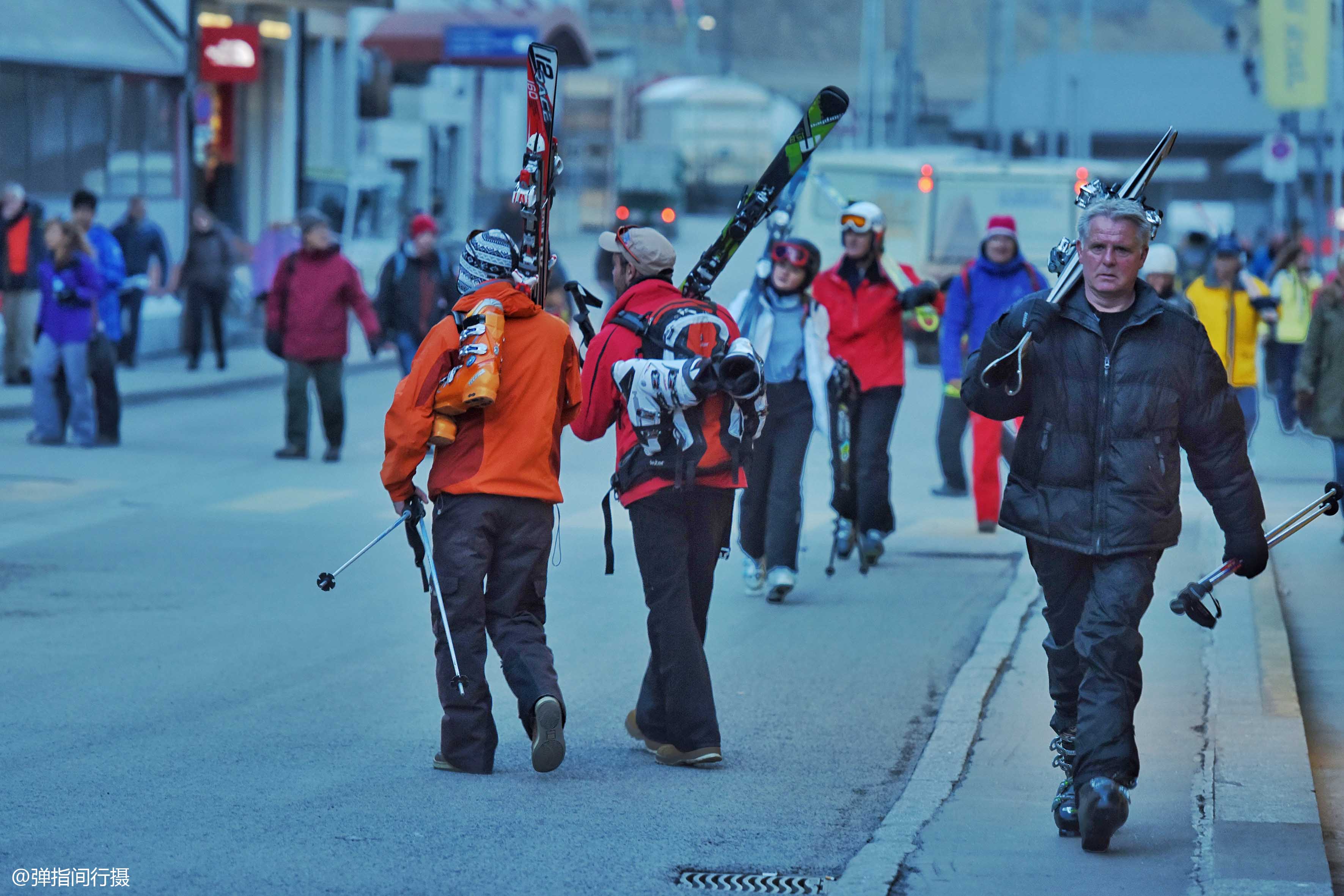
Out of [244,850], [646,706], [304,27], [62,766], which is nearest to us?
[244,850]

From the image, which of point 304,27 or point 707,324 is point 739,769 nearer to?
point 707,324

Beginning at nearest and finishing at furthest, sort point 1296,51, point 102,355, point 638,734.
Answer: point 638,734 < point 102,355 < point 1296,51

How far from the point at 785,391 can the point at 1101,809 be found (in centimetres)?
450

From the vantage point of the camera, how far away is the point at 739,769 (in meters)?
6.27

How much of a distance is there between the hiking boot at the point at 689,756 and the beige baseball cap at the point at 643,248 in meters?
1.53

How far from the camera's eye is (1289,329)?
17656 mm

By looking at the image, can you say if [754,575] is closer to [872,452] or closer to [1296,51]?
[872,452]

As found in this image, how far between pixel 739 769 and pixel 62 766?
208 cm

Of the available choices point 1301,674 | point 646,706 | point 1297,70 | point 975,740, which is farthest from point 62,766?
point 1297,70

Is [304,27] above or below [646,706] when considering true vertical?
above

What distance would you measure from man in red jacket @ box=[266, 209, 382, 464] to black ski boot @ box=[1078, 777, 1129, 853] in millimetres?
9881

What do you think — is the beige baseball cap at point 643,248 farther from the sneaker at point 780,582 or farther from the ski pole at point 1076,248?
the sneaker at point 780,582

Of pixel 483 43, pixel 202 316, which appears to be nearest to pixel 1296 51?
pixel 202 316

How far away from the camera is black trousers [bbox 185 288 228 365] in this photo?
866 inches
